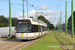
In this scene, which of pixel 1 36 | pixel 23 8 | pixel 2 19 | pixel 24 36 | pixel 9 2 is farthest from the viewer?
pixel 2 19

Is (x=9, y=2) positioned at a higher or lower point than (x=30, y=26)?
higher

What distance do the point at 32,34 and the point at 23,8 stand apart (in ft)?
41.2

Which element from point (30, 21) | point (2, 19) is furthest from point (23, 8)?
point (2, 19)

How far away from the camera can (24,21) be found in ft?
61.5

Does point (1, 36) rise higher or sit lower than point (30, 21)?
lower

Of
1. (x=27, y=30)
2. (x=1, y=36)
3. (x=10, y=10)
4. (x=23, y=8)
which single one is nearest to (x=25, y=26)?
(x=27, y=30)

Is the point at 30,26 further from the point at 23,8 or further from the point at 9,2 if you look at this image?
the point at 23,8

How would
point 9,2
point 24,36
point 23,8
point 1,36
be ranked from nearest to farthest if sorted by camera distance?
point 24,36 < point 9,2 < point 1,36 < point 23,8

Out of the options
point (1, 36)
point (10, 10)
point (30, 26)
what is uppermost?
point (10, 10)

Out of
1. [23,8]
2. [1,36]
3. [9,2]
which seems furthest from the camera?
[23,8]

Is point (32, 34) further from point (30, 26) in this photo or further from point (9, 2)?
point (9, 2)

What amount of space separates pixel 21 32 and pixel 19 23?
126cm

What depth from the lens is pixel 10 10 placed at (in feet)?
79.2

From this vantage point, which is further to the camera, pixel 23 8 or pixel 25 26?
pixel 23 8
